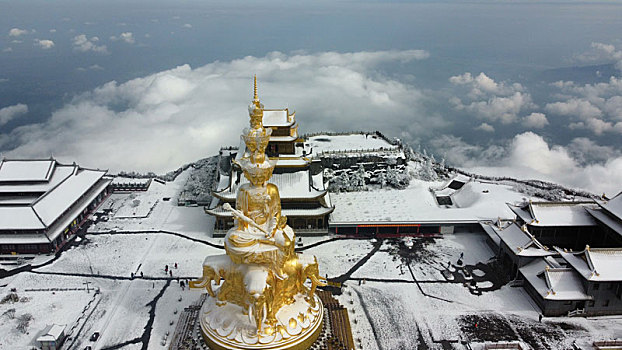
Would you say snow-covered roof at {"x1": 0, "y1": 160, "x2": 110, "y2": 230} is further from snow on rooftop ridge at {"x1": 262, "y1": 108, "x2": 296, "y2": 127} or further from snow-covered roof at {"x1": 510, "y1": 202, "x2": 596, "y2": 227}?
snow-covered roof at {"x1": 510, "y1": 202, "x2": 596, "y2": 227}

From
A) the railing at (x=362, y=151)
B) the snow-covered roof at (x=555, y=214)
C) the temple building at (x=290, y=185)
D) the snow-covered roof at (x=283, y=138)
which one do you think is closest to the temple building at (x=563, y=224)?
the snow-covered roof at (x=555, y=214)

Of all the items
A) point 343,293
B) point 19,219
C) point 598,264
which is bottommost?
point 343,293

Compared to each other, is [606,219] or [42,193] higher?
[606,219]

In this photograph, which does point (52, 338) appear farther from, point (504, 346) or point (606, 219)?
point (606, 219)

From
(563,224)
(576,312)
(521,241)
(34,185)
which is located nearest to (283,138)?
(521,241)

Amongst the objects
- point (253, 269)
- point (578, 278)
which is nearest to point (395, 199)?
point (578, 278)

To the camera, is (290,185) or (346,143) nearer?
(290,185)
